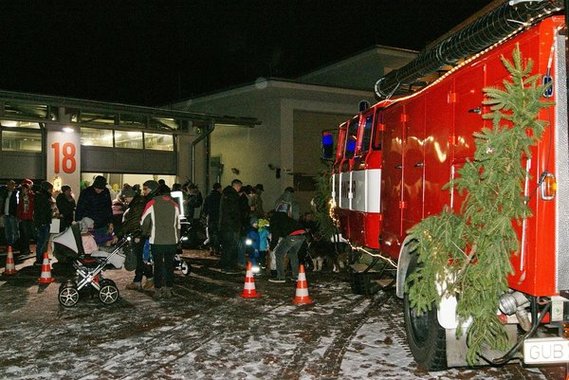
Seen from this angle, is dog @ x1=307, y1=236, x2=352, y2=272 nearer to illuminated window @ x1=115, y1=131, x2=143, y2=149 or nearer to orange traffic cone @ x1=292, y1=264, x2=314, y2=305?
orange traffic cone @ x1=292, y1=264, x2=314, y2=305

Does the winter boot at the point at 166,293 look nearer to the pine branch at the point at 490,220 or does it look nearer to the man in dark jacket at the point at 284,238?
the man in dark jacket at the point at 284,238

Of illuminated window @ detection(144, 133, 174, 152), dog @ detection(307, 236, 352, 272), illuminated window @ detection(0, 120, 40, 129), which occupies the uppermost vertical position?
illuminated window @ detection(0, 120, 40, 129)

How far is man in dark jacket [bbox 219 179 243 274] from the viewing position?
39.8 ft

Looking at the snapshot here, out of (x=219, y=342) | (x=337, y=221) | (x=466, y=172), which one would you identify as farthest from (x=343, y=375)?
(x=337, y=221)

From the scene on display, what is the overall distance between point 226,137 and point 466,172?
71.7 ft

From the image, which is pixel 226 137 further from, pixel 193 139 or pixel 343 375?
pixel 343 375

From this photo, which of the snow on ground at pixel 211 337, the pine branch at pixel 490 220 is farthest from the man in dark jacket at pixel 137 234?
the pine branch at pixel 490 220

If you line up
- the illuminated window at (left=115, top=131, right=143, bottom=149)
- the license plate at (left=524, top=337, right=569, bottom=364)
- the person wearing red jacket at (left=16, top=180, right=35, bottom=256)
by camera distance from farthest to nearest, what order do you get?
the illuminated window at (left=115, top=131, right=143, bottom=149) → the person wearing red jacket at (left=16, top=180, right=35, bottom=256) → the license plate at (left=524, top=337, right=569, bottom=364)

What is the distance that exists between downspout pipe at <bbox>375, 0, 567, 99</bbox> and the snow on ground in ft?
11.2

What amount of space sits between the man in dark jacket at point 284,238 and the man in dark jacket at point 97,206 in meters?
3.11

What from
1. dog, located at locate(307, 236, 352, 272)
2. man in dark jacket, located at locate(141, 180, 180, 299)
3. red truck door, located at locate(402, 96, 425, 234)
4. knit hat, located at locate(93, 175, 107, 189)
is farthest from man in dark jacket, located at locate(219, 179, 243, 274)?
red truck door, located at locate(402, 96, 425, 234)

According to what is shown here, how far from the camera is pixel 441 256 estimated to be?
4.76m

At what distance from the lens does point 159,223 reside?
925 centimetres

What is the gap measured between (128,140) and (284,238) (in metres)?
12.1
